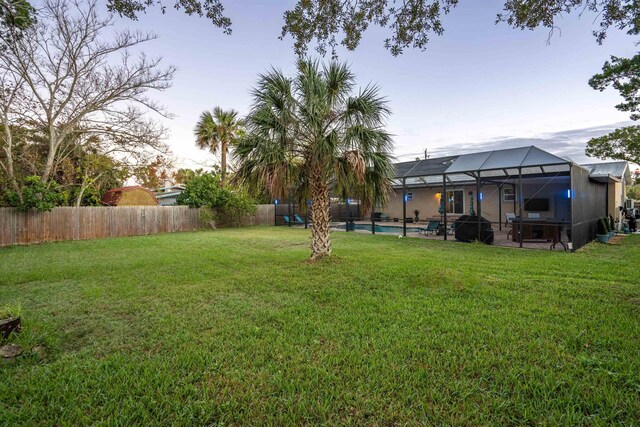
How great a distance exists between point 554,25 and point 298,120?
4.76m

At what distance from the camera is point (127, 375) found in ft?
8.51

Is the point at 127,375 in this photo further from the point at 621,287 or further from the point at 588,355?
the point at 621,287

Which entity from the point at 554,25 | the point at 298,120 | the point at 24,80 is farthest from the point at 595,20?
the point at 24,80

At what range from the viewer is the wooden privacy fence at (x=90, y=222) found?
1166 centimetres

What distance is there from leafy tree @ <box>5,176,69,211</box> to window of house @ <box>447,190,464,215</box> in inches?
819

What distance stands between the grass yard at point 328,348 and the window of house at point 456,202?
12.9 metres

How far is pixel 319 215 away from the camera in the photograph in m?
7.49

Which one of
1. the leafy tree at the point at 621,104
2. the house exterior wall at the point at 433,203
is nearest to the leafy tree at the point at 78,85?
the house exterior wall at the point at 433,203

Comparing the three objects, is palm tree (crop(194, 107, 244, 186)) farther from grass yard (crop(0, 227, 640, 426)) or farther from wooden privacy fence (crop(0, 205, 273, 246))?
grass yard (crop(0, 227, 640, 426))

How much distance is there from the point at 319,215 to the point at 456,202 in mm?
14826

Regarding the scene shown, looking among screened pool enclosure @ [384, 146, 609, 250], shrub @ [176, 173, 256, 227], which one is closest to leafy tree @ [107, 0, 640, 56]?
screened pool enclosure @ [384, 146, 609, 250]

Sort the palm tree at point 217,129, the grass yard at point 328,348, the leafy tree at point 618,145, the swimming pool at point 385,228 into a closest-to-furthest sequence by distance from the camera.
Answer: the grass yard at point 328,348
the swimming pool at point 385,228
the leafy tree at point 618,145
the palm tree at point 217,129

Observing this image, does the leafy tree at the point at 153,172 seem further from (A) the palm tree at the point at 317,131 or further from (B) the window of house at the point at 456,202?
(B) the window of house at the point at 456,202

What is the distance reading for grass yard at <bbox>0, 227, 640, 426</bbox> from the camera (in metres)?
2.17
